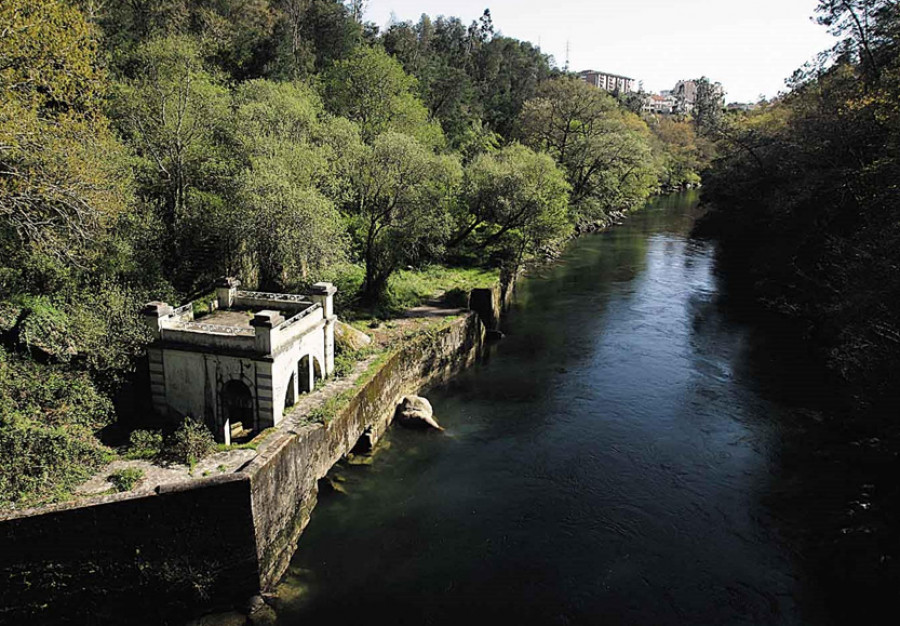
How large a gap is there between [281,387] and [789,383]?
80.8 ft

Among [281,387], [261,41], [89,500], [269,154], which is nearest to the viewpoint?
[89,500]

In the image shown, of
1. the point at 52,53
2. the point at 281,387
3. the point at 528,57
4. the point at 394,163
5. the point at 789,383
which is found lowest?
the point at 789,383

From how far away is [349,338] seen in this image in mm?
25875

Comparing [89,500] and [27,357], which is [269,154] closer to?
[27,357]

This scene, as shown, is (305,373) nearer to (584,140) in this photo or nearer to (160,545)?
(160,545)

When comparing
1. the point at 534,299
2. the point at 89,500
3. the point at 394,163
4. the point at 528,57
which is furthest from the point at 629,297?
the point at 528,57

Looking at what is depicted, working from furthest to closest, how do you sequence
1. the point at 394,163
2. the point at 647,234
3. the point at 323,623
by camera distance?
1. the point at 647,234
2. the point at 394,163
3. the point at 323,623

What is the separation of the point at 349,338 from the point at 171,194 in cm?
1085

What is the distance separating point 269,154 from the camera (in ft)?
92.3

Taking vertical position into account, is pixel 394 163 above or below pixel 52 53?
below

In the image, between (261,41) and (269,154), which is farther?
(261,41)

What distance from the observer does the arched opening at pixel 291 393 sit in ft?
67.3

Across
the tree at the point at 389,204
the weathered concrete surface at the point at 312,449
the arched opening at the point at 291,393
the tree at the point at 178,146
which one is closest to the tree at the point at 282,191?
the tree at the point at 178,146

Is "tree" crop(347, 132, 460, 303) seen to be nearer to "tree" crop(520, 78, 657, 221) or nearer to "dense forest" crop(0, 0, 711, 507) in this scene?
"dense forest" crop(0, 0, 711, 507)
